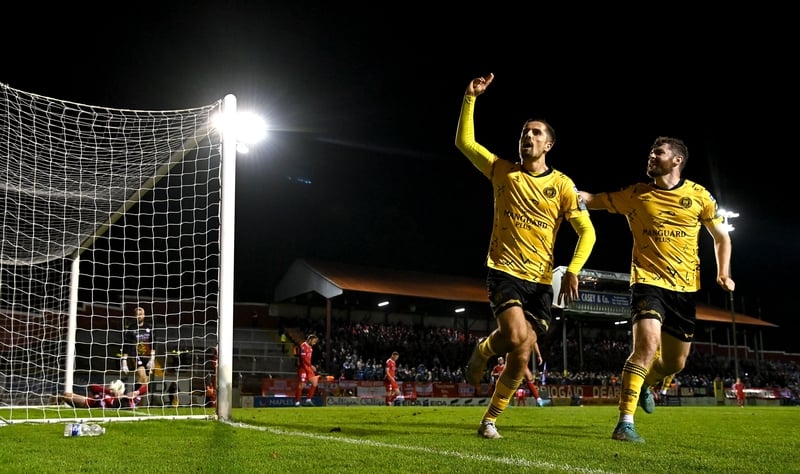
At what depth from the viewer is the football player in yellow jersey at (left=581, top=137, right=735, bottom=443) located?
5789 millimetres

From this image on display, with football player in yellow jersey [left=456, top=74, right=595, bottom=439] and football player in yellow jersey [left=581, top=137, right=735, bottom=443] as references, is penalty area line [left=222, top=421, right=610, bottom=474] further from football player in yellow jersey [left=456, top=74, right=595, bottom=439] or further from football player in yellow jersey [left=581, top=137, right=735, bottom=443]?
football player in yellow jersey [left=581, top=137, right=735, bottom=443]

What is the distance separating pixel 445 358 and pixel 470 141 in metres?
30.9

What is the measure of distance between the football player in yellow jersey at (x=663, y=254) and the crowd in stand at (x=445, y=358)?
77.3ft

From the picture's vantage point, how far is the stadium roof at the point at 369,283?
103 feet

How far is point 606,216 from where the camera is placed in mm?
36188

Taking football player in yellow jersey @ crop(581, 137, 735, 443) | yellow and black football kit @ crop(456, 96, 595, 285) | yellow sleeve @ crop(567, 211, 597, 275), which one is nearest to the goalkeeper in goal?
yellow and black football kit @ crop(456, 96, 595, 285)

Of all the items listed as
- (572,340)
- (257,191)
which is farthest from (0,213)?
(572,340)

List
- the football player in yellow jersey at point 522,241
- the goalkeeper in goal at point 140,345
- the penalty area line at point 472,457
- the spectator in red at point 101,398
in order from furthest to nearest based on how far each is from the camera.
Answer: the goalkeeper in goal at point 140,345 < the spectator in red at point 101,398 < the football player in yellow jersey at point 522,241 < the penalty area line at point 472,457

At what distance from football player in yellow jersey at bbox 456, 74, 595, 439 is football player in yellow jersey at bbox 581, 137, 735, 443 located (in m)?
0.63

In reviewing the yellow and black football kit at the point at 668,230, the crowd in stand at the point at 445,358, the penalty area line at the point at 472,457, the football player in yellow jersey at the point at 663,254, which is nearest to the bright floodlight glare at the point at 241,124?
the penalty area line at the point at 472,457

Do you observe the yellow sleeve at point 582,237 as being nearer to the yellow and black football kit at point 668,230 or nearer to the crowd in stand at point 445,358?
the yellow and black football kit at point 668,230

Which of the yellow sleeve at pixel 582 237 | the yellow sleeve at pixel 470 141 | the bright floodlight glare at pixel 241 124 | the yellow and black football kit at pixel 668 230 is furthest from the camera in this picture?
the bright floodlight glare at pixel 241 124

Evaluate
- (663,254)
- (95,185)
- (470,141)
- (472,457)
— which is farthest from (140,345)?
(472,457)

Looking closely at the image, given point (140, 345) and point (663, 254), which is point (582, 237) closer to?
point (663, 254)
